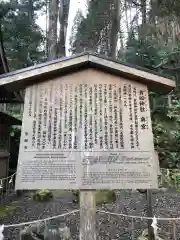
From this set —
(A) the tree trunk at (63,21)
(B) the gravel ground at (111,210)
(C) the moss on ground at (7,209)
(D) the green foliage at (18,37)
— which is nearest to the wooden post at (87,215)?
(B) the gravel ground at (111,210)

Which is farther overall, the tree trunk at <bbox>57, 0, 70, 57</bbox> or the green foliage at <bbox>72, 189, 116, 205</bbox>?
the tree trunk at <bbox>57, 0, 70, 57</bbox>

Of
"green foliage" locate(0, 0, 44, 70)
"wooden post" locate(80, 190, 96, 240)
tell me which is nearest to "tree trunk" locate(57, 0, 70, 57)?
"green foliage" locate(0, 0, 44, 70)

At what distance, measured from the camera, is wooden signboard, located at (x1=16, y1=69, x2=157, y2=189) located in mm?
3756

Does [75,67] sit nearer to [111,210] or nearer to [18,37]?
[111,210]

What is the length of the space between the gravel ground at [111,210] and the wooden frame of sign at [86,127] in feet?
7.48

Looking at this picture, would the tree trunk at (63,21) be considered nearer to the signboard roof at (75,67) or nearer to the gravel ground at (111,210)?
the gravel ground at (111,210)

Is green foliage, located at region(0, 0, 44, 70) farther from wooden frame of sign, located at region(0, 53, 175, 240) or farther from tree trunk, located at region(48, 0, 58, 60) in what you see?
wooden frame of sign, located at region(0, 53, 175, 240)

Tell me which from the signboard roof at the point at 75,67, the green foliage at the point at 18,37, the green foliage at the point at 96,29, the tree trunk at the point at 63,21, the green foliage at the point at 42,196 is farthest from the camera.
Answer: the green foliage at the point at 96,29

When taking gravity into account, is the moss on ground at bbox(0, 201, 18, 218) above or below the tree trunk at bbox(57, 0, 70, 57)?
below

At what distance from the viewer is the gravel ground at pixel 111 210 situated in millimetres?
6109

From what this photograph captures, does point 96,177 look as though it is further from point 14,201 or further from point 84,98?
point 14,201

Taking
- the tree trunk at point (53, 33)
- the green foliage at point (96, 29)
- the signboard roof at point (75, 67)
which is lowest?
the signboard roof at point (75, 67)

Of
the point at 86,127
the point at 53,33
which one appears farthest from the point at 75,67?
the point at 53,33

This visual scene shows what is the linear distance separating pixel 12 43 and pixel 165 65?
9514 mm
